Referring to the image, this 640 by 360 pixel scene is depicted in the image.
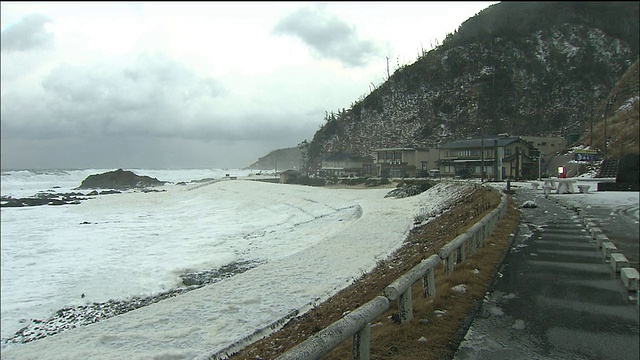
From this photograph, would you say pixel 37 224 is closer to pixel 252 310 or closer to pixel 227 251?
pixel 227 251

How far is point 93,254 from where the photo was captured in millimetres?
17453

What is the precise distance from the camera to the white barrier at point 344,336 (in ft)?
8.38

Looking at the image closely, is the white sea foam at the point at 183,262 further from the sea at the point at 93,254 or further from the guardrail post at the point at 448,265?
the guardrail post at the point at 448,265

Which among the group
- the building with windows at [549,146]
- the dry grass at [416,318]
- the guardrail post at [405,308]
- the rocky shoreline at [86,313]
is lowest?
the rocky shoreline at [86,313]

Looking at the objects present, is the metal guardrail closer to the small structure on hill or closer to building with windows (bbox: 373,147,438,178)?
building with windows (bbox: 373,147,438,178)

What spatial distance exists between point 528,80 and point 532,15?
98.7 m

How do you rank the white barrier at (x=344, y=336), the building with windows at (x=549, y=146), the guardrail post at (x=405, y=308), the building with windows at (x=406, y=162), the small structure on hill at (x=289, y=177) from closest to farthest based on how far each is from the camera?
1. the white barrier at (x=344, y=336)
2. the guardrail post at (x=405, y=308)
3. the building with windows at (x=549, y=146)
4. the building with windows at (x=406, y=162)
5. the small structure on hill at (x=289, y=177)

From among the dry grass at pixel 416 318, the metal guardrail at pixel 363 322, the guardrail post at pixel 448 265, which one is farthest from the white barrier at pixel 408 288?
the guardrail post at pixel 448 265

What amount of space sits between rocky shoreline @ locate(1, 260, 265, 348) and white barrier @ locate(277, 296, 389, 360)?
358 inches

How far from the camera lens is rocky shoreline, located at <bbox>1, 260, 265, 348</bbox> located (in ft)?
30.5

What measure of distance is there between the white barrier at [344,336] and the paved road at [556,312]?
48.9 inches

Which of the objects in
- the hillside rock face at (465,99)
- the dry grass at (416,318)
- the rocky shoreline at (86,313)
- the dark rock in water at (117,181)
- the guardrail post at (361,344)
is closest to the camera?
the guardrail post at (361,344)

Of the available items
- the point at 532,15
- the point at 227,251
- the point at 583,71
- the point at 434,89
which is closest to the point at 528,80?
the point at 434,89

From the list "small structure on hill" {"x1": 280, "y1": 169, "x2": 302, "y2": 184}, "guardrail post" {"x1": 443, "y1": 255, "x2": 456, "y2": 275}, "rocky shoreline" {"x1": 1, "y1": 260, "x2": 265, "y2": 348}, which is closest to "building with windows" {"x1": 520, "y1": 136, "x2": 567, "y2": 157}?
"guardrail post" {"x1": 443, "y1": 255, "x2": 456, "y2": 275}
